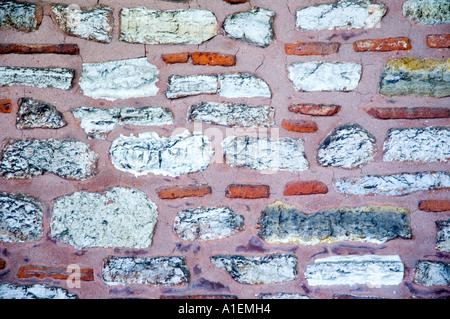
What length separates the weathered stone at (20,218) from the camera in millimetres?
1279

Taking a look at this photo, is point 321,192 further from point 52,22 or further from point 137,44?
point 52,22

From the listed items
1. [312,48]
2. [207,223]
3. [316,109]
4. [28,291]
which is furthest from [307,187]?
[28,291]

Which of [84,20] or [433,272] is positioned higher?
[84,20]

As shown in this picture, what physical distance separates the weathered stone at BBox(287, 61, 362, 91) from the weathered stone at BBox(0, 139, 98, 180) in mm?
834

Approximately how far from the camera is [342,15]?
125 cm

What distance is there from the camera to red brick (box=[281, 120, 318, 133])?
1.27 metres

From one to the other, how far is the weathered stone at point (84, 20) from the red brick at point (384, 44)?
37.5 inches

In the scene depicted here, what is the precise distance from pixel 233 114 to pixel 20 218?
2.98ft

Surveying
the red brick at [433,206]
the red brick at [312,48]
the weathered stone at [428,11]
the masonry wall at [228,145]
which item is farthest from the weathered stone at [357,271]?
the weathered stone at [428,11]

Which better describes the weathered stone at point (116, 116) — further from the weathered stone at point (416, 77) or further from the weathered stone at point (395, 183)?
the weathered stone at point (416, 77)

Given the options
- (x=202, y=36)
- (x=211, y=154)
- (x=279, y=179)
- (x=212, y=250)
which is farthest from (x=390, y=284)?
(x=202, y=36)

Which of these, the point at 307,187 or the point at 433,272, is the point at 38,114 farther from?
the point at 433,272

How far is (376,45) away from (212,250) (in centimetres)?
99

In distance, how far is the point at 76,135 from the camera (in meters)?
1.28
